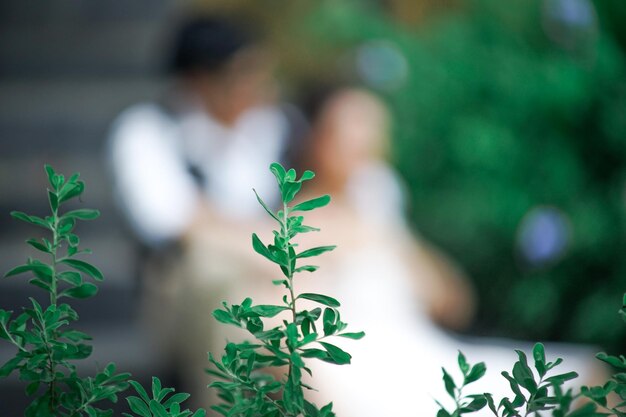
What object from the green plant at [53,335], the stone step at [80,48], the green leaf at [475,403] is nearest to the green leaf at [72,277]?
the green plant at [53,335]

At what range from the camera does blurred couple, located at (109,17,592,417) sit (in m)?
2.68

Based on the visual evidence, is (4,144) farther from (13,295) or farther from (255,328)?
(255,328)

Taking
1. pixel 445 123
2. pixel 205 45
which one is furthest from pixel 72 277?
pixel 445 123

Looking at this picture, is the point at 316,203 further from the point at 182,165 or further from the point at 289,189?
the point at 182,165

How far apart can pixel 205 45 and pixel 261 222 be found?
28.9 inches

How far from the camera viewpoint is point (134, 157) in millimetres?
3197

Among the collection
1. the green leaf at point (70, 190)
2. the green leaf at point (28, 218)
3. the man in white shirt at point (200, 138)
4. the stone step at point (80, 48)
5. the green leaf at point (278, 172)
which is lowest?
the green leaf at point (278, 172)

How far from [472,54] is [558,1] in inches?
19.1

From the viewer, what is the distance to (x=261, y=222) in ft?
9.69

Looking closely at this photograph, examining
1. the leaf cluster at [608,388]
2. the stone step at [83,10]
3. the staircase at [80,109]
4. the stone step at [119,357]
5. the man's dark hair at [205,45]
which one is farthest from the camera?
the stone step at [83,10]

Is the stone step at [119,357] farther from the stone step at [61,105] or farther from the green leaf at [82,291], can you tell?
the green leaf at [82,291]

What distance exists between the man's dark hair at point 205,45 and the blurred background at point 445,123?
42cm

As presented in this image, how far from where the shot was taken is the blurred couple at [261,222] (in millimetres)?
2678

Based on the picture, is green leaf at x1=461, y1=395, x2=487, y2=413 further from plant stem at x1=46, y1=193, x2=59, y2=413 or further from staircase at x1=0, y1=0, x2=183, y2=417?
staircase at x1=0, y1=0, x2=183, y2=417
